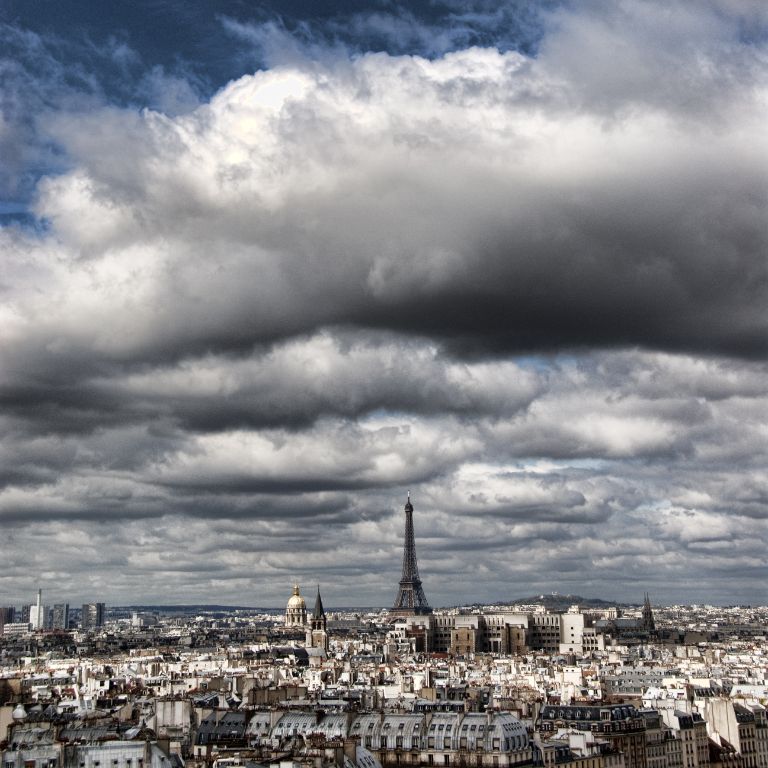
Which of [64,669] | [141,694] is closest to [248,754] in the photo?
[141,694]

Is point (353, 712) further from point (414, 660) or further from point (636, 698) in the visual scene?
point (414, 660)

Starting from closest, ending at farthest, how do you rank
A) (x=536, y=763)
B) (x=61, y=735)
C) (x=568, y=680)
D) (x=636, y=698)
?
(x=61, y=735) < (x=536, y=763) < (x=636, y=698) < (x=568, y=680)

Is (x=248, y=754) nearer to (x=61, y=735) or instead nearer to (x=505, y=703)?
(x=61, y=735)

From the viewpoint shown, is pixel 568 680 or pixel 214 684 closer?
pixel 214 684

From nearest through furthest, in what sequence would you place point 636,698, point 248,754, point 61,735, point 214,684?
point 248,754, point 61,735, point 636,698, point 214,684

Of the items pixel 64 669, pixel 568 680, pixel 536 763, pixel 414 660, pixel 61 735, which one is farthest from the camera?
pixel 414 660

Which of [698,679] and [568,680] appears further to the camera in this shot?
[568,680]

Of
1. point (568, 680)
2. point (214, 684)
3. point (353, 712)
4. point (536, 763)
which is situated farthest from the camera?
point (568, 680)

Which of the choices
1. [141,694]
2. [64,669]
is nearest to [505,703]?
[141,694]
